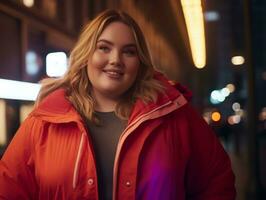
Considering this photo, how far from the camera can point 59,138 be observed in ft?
5.96

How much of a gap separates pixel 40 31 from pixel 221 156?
3.75 metres

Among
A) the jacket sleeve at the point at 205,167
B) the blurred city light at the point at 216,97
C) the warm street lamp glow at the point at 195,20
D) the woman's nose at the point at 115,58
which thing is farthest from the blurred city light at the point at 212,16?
the woman's nose at the point at 115,58

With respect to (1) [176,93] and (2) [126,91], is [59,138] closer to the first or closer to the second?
(2) [126,91]

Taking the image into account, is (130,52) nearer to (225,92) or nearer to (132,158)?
(132,158)

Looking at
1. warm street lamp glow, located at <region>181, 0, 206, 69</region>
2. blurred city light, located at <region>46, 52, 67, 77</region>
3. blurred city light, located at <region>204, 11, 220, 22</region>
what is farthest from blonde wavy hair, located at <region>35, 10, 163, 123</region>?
blurred city light, located at <region>204, 11, 220, 22</region>

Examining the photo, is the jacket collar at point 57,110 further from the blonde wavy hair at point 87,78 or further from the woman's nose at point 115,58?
the woman's nose at point 115,58

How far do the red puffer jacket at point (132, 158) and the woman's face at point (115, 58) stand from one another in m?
0.12

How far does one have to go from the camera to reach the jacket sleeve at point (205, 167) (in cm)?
189

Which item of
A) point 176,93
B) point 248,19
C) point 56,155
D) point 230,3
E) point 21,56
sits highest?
point 230,3

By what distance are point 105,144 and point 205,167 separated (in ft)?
1.22

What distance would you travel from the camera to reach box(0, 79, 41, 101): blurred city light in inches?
160

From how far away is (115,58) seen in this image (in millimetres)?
1808

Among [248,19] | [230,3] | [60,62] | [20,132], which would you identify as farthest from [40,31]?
[230,3]

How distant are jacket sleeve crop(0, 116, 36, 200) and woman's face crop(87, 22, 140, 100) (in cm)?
31
